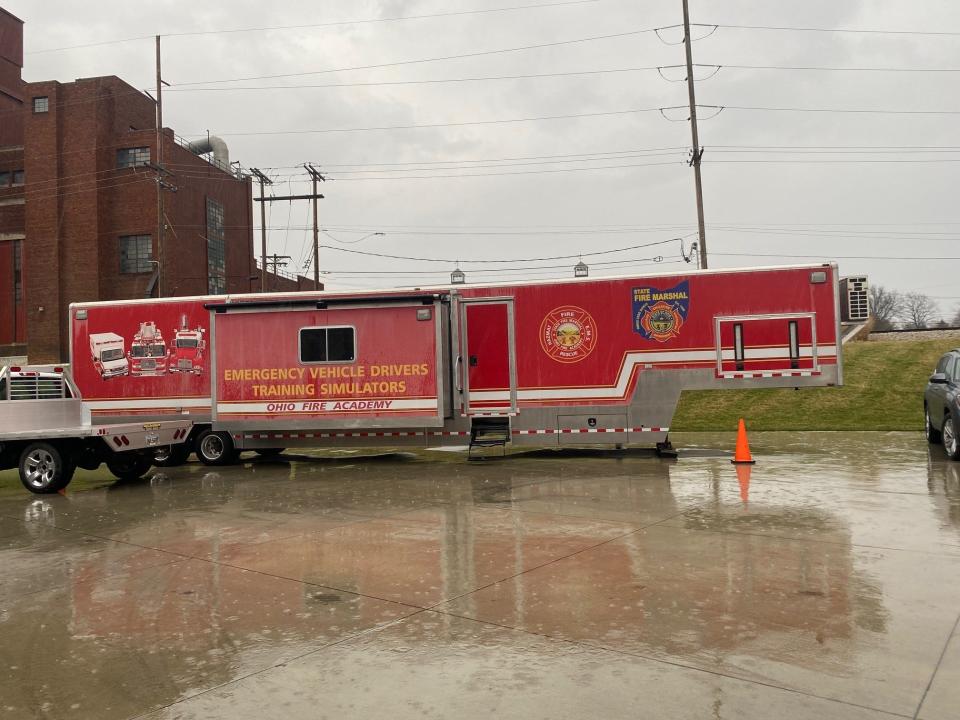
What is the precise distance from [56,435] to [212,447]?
11.9 ft

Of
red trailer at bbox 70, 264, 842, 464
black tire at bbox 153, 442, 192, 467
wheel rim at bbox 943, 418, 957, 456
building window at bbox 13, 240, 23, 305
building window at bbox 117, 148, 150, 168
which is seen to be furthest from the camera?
building window at bbox 13, 240, 23, 305

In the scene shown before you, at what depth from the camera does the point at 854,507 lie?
327 inches

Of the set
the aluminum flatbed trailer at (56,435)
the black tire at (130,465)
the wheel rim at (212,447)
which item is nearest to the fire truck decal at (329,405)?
the wheel rim at (212,447)

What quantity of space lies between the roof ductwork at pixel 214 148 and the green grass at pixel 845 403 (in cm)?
4607

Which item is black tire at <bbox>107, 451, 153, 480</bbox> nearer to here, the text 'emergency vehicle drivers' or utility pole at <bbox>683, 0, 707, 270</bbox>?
the text 'emergency vehicle drivers'

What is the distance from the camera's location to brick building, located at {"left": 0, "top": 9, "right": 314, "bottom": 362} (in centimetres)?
4431

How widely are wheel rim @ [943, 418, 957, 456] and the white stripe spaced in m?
13.1

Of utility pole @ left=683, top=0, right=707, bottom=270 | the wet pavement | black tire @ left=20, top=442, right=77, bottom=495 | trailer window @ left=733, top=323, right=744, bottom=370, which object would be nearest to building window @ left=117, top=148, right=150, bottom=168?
utility pole @ left=683, top=0, right=707, bottom=270

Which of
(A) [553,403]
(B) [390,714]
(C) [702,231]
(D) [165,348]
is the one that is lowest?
(B) [390,714]

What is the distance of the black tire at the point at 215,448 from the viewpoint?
14430mm

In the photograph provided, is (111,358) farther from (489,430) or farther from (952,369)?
(952,369)

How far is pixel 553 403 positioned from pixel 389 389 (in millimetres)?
A: 3018

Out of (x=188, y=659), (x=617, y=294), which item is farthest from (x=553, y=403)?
(x=188, y=659)

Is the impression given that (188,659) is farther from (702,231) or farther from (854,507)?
(702,231)
